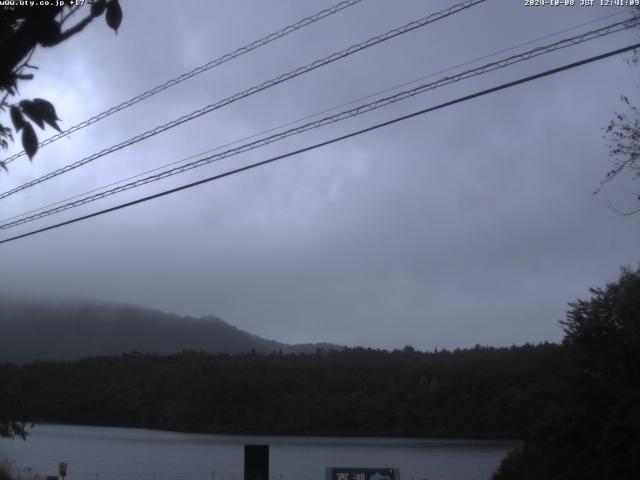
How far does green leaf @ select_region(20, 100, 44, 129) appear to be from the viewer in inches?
141

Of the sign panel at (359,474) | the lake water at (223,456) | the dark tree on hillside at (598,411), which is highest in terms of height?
the dark tree on hillside at (598,411)

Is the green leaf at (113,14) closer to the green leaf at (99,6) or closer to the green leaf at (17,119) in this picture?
the green leaf at (99,6)

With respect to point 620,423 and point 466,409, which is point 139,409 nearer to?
point 466,409

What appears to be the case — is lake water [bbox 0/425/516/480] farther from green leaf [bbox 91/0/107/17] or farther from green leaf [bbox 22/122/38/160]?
green leaf [bbox 91/0/107/17]

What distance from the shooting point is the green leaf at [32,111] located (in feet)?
11.8

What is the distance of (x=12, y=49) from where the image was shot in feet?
11.5

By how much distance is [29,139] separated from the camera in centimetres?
365

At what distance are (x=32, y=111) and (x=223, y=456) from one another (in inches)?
1743

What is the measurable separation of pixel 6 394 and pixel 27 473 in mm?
6143

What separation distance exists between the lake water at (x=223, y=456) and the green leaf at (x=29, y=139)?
95.1 feet

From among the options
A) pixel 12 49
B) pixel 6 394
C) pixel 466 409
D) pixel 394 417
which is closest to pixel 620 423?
pixel 12 49

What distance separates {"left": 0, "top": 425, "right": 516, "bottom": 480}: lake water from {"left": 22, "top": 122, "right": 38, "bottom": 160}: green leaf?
2899 centimetres

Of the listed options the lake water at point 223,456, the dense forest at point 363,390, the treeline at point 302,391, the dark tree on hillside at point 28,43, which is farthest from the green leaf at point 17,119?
the treeline at point 302,391

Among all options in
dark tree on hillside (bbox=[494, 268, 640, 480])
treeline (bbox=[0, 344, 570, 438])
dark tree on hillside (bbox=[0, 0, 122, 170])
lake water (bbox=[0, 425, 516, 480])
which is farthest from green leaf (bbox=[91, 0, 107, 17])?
treeline (bbox=[0, 344, 570, 438])
